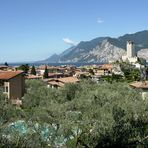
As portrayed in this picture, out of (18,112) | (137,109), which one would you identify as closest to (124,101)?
(137,109)

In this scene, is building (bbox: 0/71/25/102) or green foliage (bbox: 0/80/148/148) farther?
building (bbox: 0/71/25/102)

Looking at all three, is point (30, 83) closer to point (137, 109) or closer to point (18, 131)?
point (137, 109)

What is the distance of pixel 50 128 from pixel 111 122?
3.58m

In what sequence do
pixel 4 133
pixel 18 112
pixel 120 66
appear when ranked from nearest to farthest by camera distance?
pixel 4 133, pixel 18 112, pixel 120 66

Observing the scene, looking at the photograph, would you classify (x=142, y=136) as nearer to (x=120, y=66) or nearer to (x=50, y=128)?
(x=50, y=128)

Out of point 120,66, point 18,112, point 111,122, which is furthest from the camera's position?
point 120,66

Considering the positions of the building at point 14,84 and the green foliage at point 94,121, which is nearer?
the green foliage at point 94,121

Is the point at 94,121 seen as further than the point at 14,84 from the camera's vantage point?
No

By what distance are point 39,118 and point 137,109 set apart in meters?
6.34

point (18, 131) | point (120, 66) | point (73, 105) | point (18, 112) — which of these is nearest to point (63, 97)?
point (73, 105)

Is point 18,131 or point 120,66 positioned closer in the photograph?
point 18,131

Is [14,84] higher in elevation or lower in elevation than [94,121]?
higher

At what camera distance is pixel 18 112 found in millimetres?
23562

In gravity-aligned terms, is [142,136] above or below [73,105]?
below
